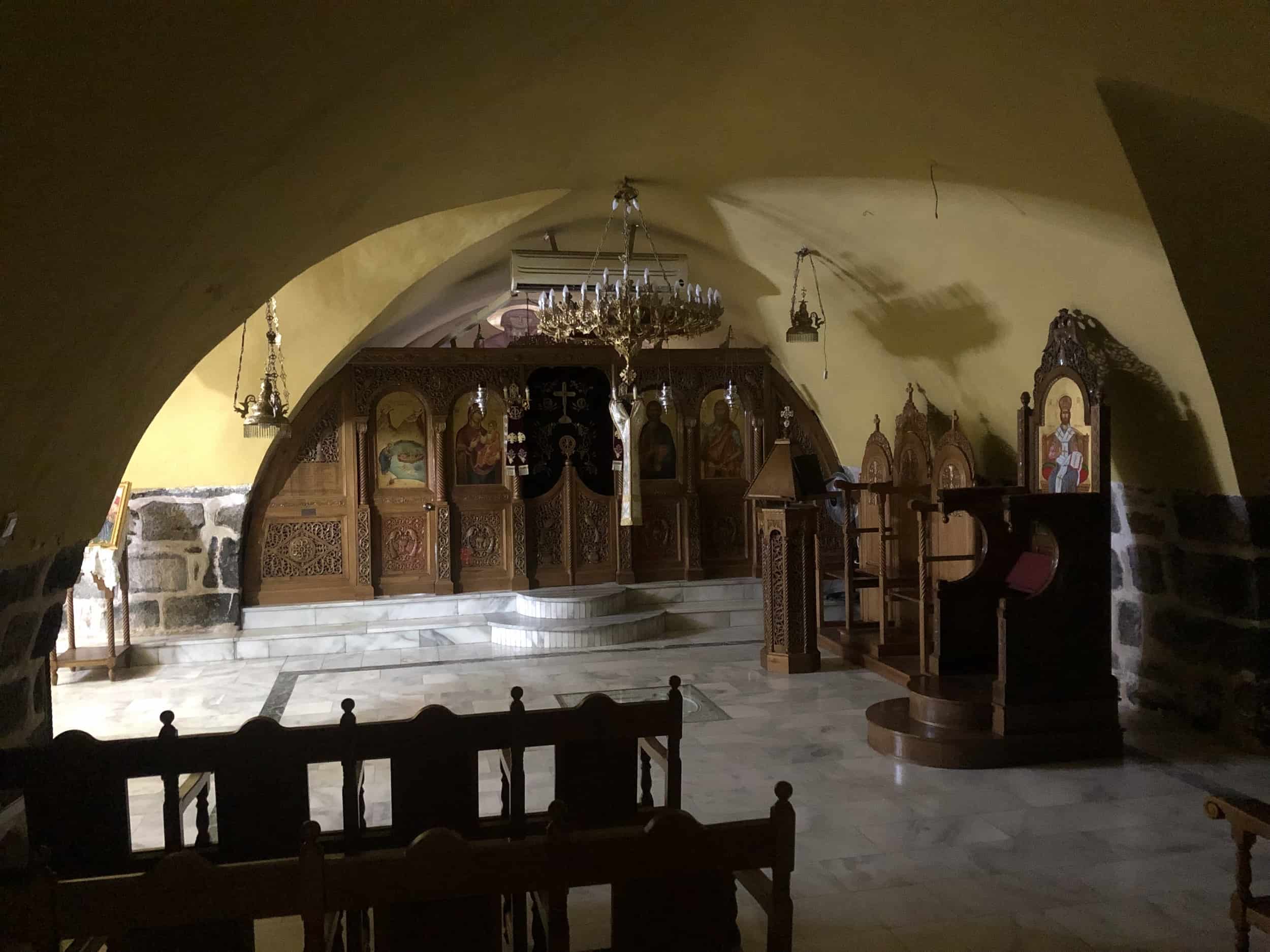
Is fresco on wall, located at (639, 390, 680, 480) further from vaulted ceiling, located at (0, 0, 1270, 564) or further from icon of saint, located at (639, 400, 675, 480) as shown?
vaulted ceiling, located at (0, 0, 1270, 564)

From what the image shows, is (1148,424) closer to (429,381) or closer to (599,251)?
(599,251)

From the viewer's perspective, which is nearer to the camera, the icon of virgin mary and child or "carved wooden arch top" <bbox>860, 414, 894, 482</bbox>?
"carved wooden arch top" <bbox>860, 414, 894, 482</bbox>

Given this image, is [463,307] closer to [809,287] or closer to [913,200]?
[809,287]

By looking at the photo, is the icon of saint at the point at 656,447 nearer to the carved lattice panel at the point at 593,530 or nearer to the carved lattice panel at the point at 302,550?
the carved lattice panel at the point at 593,530

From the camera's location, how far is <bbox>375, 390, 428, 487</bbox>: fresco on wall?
7816 mm

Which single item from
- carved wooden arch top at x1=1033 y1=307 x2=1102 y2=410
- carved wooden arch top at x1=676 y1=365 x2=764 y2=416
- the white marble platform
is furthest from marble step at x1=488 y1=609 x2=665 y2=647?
carved wooden arch top at x1=1033 y1=307 x2=1102 y2=410

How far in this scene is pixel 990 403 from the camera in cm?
580

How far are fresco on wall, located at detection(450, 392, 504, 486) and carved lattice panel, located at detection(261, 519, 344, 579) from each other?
1097 millimetres

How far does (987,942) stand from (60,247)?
282 cm

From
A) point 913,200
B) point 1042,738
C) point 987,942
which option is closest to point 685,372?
point 913,200

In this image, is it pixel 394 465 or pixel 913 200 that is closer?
pixel 913 200

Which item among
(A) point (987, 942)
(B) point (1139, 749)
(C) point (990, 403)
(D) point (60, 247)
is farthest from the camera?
(C) point (990, 403)

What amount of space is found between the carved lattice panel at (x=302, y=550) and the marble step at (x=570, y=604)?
152cm

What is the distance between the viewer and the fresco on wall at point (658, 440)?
8.29 metres
